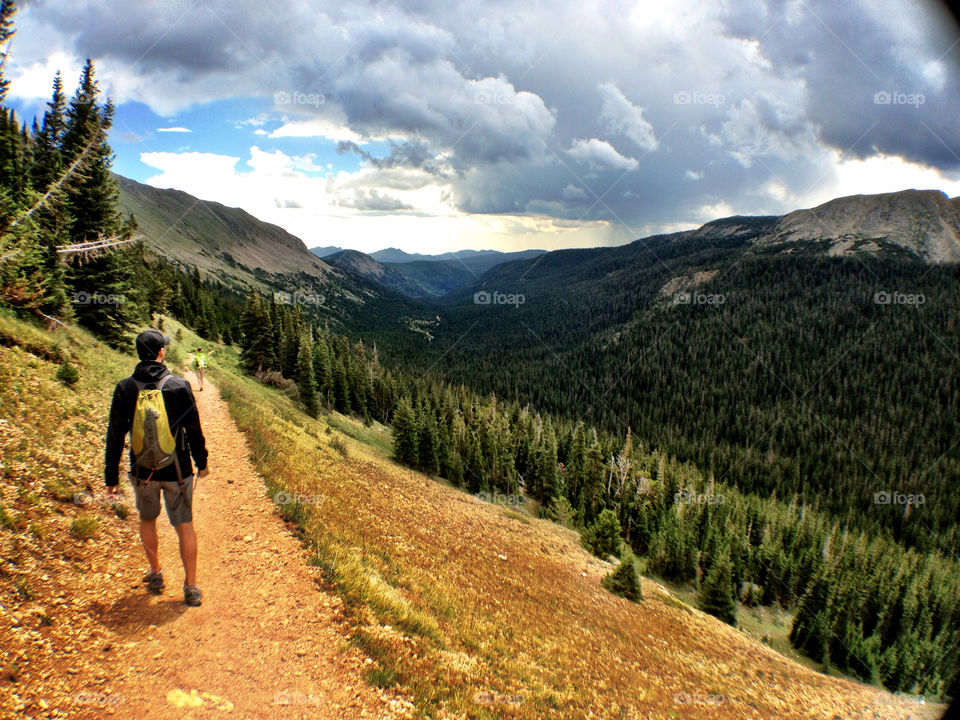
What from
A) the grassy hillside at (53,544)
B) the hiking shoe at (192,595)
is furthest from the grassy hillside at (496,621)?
the grassy hillside at (53,544)

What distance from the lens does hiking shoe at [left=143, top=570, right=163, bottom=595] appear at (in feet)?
24.0

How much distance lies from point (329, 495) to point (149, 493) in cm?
805

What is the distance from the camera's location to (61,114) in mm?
22219

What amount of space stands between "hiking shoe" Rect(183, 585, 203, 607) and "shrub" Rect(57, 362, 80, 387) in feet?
37.6

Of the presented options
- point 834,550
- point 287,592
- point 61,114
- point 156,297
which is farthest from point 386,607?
point 834,550

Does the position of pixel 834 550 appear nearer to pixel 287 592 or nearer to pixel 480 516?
pixel 480 516

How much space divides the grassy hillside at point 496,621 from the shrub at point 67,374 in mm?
6102

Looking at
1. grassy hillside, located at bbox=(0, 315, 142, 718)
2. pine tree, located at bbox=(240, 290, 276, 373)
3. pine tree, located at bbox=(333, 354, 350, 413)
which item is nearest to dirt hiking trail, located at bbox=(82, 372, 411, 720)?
grassy hillside, located at bbox=(0, 315, 142, 718)

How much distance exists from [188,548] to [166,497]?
37.4 inches

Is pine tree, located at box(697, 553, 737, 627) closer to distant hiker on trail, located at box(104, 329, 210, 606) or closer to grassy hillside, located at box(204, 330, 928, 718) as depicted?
grassy hillside, located at box(204, 330, 928, 718)

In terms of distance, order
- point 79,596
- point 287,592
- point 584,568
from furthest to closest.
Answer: point 584,568, point 287,592, point 79,596

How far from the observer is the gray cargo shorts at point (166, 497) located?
22.5 feet

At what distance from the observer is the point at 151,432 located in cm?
662

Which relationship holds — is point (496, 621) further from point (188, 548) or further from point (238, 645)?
point (188, 548)
